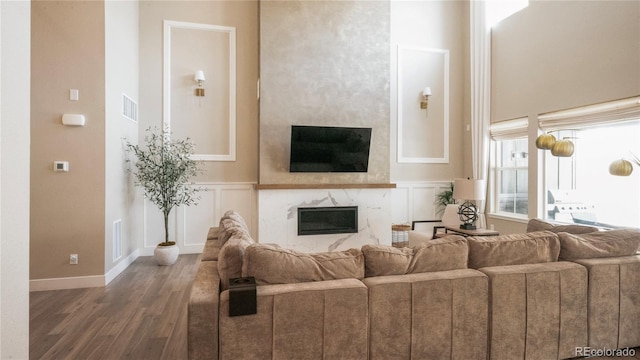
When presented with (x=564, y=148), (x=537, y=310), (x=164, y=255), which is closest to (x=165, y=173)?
Result: (x=164, y=255)

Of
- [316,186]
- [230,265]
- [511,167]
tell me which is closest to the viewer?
→ [230,265]

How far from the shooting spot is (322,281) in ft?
5.81

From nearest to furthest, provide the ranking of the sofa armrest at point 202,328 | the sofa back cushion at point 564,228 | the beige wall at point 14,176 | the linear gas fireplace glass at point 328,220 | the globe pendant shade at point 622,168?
the beige wall at point 14,176 → the sofa armrest at point 202,328 → the sofa back cushion at point 564,228 → the globe pendant shade at point 622,168 → the linear gas fireplace glass at point 328,220

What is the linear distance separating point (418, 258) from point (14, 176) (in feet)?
6.65

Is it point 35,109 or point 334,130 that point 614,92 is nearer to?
point 334,130

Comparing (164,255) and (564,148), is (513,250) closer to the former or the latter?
(564,148)

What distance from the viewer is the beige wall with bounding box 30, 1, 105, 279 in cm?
348

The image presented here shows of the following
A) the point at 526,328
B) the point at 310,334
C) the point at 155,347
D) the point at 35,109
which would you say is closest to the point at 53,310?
the point at 155,347

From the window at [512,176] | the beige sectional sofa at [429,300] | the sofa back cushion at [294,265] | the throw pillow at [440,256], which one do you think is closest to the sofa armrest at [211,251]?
→ the beige sectional sofa at [429,300]

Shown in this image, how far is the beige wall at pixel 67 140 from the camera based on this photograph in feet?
11.4

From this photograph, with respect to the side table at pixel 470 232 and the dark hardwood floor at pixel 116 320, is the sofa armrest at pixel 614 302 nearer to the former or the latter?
the dark hardwood floor at pixel 116 320

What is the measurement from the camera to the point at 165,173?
4.45m

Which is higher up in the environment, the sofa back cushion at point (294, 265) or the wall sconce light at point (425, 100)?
the wall sconce light at point (425, 100)
